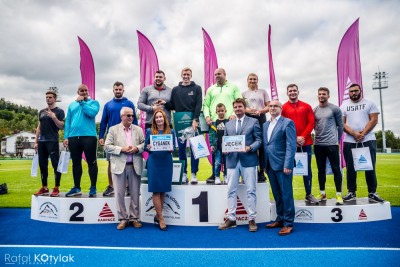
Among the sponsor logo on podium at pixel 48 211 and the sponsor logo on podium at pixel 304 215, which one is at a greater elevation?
the sponsor logo on podium at pixel 48 211

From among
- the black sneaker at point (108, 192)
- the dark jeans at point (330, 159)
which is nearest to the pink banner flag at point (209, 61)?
the dark jeans at point (330, 159)

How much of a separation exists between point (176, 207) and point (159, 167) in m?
0.84

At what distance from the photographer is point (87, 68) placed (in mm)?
6996

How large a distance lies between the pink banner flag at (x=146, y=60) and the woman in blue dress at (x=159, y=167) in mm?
3094

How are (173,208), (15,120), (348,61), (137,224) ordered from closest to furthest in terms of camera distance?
(137,224) → (173,208) → (348,61) → (15,120)

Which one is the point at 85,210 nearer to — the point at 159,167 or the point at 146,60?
the point at 159,167

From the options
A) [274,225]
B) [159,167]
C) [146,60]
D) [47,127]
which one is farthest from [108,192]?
[146,60]

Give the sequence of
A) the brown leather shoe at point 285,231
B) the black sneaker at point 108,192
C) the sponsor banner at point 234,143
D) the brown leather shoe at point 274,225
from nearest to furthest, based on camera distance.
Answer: the brown leather shoe at point 285,231, the sponsor banner at point 234,143, the brown leather shoe at point 274,225, the black sneaker at point 108,192

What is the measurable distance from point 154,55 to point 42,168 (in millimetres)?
3885

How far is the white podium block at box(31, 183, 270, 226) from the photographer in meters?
4.65

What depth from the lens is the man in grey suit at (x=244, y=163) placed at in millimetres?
4227

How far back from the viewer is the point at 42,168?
209 inches

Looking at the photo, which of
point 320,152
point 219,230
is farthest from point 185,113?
point 320,152

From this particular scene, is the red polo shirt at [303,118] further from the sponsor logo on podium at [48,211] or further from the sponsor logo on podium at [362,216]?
the sponsor logo on podium at [48,211]
